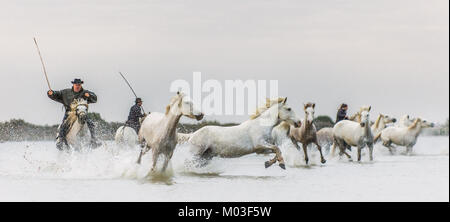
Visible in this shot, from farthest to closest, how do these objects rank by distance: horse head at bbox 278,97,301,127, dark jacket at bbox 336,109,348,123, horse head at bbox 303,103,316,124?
dark jacket at bbox 336,109,348,123 < horse head at bbox 303,103,316,124 < horse head at bbox 278,97,301,127

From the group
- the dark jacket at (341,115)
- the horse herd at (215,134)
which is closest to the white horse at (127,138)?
the horse herd at (215,134)

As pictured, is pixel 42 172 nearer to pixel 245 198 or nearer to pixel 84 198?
pixel 84 198

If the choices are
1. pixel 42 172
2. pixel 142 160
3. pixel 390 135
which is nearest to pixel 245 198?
pixel 142 160

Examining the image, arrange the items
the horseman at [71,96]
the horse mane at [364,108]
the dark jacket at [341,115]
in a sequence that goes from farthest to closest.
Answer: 1. the dark jacket at [341,115]
2. the horse mane at [364,108]
3. the horseman at [71,96]

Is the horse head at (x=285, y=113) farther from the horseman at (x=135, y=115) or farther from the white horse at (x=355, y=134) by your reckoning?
the white horse at (x=355, y=134)

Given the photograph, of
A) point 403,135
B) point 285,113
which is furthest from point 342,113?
point 285,113

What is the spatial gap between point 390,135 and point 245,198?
1390 centimetres

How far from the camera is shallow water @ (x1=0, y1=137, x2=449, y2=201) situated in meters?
15.4

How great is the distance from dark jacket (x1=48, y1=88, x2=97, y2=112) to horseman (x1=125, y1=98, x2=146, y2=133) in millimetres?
2501

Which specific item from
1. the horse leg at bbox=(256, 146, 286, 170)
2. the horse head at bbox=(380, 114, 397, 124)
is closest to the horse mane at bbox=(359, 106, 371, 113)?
the horse head at bbox=(380, 114, 397, 124)

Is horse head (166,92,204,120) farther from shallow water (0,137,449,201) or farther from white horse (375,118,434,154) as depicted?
white horse (375,118,434,154)

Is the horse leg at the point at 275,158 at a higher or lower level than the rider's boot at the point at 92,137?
lower

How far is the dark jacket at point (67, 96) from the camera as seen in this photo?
17.8 meters

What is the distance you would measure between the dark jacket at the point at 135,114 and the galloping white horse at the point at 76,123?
117 inches
